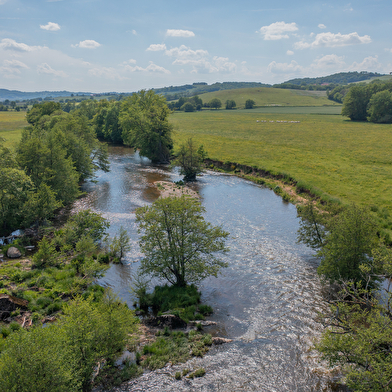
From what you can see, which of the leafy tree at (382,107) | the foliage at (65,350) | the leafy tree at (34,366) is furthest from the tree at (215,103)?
the leafy tree at (34,366)

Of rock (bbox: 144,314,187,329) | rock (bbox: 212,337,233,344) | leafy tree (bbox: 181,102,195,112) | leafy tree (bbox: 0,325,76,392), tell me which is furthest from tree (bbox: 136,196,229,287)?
leafy tree (bbox: 181,102,195,112)

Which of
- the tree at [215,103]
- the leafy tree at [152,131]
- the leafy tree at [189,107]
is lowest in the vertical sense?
the leafy tree at [152,131]

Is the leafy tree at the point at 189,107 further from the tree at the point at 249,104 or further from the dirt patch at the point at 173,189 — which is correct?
the dirt patch at the point at 173,189

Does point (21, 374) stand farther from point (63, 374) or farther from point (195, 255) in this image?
point (195, 255)

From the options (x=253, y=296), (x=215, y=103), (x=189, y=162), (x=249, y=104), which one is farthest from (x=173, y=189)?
(x=215, y=103)

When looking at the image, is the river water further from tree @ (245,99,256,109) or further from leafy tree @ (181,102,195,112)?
tree @ (245,99,256,109)
